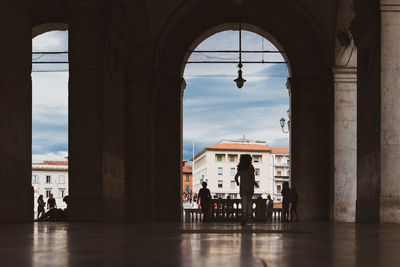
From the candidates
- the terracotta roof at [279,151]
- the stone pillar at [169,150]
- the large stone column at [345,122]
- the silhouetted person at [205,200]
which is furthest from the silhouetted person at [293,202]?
the terracotta roof at [279,151]

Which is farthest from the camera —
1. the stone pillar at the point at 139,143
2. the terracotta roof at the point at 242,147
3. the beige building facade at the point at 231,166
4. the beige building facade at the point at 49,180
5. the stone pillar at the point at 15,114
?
the terracotta roof at the point at 242,147

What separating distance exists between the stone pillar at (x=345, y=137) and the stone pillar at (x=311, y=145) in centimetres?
70

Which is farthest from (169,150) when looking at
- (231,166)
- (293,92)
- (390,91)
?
(231,166)

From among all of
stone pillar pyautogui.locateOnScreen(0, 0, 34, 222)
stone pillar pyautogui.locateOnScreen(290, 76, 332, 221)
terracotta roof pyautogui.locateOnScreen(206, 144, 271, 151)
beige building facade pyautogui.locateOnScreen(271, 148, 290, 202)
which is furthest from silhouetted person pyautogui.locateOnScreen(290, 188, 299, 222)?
terracotta roof pyautogui.locateOnScreen(206, 144, 271, 151)

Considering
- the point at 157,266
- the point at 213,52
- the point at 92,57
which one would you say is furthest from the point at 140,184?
the point at 157,266

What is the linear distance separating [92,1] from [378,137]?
6.71 meters

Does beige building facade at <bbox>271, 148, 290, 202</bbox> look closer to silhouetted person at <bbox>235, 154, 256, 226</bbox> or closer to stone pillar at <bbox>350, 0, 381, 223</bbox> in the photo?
stone pillar at <bbox>350, 0, 381, 223</bbox>

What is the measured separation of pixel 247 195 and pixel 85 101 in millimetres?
4142

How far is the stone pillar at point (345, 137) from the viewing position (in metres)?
21.1

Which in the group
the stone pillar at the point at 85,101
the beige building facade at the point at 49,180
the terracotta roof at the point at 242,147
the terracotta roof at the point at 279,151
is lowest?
the beige building facade at the point at 49,180

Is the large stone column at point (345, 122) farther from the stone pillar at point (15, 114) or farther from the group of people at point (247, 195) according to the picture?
the stone pillar at point (15, 114)

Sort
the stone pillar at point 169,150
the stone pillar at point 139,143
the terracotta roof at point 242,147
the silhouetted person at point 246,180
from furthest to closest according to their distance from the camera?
the terracotta roof at point 242,147
the stone pillar at point 169,150
the stone pillar at point 139,143
the silhouetted person at point 246,180

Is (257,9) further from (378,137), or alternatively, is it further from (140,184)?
(378,137)

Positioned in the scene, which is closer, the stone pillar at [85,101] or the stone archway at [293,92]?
the stone pillar at [85,101]
